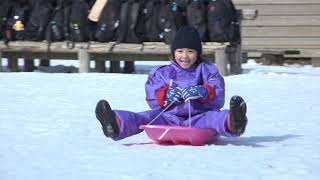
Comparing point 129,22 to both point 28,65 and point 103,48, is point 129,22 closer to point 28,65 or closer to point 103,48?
point 103,48

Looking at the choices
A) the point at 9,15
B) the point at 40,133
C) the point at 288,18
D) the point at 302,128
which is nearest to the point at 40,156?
the point at 40,133

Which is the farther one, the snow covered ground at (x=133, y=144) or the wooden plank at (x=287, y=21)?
the wooden plank at (x=287, y=21)

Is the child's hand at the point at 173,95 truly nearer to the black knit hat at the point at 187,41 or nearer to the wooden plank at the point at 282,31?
the black knit hat at the point at 187,41

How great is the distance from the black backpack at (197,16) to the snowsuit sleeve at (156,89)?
215 inches

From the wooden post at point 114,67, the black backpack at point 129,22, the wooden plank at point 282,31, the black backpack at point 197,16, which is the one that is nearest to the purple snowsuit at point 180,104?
the black backpack at point 197,16

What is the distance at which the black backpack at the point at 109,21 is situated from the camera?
11.3 meters

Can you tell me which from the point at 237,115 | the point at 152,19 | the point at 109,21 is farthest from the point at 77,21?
the point at 237,115

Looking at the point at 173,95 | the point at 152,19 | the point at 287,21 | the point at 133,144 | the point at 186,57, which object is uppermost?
the point at 152,19

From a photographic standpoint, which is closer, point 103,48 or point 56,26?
point 103,48

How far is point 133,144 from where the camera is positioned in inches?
204

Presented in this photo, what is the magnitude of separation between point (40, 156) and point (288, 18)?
473 inches

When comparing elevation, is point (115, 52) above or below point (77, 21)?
below

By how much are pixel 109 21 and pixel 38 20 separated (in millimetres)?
1277

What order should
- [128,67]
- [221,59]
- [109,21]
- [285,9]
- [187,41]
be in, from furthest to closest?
[285,9], [128,67], [109,21], [221,59], [187,41]
